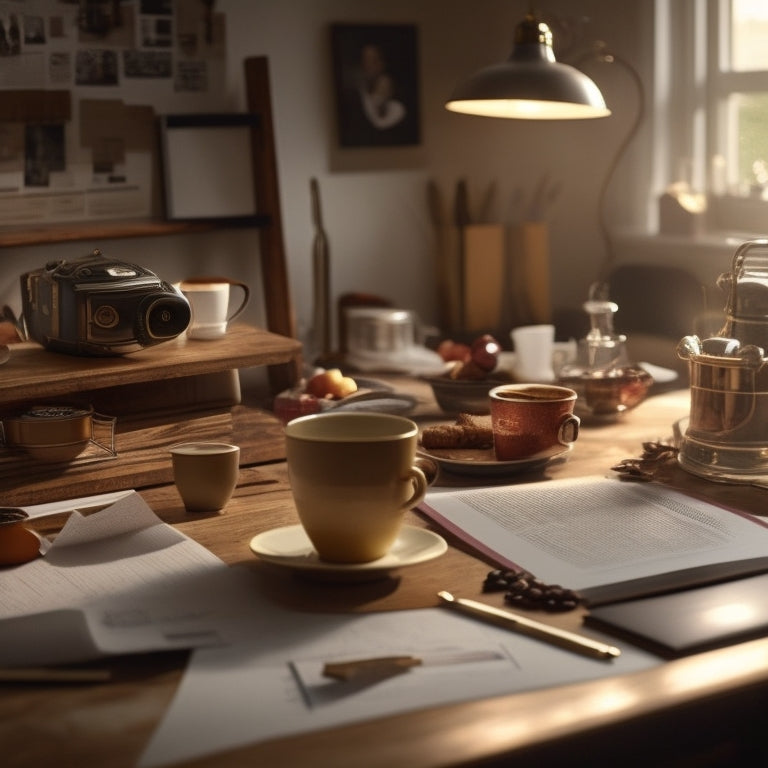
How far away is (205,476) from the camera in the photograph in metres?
1.16

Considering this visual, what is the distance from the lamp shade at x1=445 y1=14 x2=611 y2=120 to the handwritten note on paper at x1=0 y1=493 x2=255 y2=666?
2.89 ft

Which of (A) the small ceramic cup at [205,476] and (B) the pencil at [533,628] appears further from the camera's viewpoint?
(A) the small ceramic cup at [205,476]

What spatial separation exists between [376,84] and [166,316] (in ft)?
4.18

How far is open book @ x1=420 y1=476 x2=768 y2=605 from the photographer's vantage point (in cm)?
96

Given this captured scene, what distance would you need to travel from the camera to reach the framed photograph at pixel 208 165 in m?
2.19

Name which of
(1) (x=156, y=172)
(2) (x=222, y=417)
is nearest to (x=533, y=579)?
(2) (x=222, y=417)

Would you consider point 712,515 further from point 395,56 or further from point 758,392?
point 395,56

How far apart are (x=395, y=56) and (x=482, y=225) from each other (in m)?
0.42

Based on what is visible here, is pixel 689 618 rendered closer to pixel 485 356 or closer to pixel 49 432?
pixel 49 432

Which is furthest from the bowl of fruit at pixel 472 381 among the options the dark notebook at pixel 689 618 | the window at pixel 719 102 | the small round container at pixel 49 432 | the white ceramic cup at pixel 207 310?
the window at pixel 719 102

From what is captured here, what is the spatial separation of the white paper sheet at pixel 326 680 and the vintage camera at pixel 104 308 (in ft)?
1.77

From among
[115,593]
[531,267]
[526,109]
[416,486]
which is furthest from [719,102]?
[115,593]

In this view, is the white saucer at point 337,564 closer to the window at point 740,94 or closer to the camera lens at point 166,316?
the camera lens at point 166,316

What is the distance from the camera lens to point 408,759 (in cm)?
67
